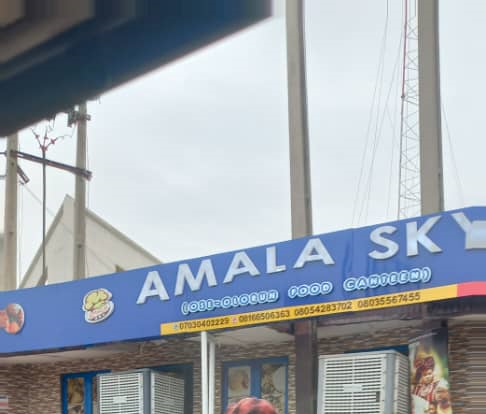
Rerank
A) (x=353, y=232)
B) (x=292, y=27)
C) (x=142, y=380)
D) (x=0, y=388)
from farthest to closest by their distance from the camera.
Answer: (x=0, y=388)
(x=292, y=27)
(x=142, y=380)
(x=353, y=232)

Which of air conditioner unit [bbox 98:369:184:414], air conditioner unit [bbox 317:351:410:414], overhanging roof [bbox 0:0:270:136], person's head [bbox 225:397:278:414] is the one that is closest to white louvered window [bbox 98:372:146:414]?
air conditioner unit [bbox 98:369:184:414]

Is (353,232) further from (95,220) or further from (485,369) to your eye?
(95,220)

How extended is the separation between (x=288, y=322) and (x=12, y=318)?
221 inches

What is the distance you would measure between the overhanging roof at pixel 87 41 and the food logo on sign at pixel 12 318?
1505 centimetres

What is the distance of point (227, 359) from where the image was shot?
1521cm

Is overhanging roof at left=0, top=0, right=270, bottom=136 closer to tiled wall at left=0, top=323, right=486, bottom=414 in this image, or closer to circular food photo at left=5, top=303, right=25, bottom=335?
tiled wall at left=0, top=323, right=486, bottom=414

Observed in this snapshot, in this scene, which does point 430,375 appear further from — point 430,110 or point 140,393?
point 140,393

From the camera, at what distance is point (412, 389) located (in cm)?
1205

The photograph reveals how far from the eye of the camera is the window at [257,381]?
14.5 meters

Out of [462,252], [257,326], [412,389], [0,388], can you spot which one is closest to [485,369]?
[412,389]

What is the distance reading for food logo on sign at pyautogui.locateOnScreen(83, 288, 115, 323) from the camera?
14336 millimetres

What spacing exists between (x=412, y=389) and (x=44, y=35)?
1154 centimetres

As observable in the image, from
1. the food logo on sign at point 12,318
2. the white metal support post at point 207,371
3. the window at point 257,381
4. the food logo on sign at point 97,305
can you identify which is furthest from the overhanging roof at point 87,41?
the food logo on sign at point 12,318

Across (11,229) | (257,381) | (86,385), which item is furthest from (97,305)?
(11,229)
